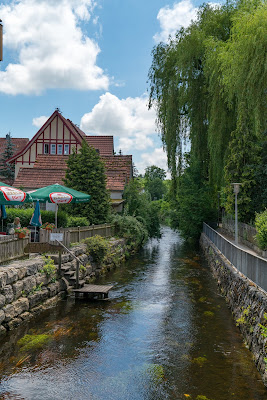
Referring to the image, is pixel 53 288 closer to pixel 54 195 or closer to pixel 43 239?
pixel 43 239

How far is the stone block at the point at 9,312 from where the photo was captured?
9986 millimetres

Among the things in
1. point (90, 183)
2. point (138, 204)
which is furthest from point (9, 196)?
point (138, 204)

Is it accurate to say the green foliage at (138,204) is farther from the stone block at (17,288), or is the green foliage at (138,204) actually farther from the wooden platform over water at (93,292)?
the stone block at (17,288)

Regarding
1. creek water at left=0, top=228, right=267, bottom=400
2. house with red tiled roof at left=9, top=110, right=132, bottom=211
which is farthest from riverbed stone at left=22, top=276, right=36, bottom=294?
house with red tiled roof at left=9, top=110, right=132, bottom=211

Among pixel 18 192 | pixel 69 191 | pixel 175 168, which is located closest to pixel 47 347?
pixel 18 192

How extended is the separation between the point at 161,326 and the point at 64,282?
4.70 m

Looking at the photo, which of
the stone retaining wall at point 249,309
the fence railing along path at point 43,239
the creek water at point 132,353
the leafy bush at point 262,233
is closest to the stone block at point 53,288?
the creek water at point 132,353

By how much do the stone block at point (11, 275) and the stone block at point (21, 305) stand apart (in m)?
0.62

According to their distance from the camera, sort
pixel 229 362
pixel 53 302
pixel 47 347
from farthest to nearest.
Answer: pixel 53 302
pixel 47 347
pixel 229 362

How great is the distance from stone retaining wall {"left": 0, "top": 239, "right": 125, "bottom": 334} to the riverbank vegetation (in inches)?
452

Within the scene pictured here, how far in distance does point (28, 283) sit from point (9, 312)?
1442 mm

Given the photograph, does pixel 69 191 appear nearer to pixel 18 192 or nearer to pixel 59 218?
pixel 59 218

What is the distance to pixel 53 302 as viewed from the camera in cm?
1285

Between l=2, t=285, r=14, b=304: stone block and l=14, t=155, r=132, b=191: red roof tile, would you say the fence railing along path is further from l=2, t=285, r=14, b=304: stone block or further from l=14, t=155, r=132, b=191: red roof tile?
l=14, t=155, r=132, b=191: red roof tile
